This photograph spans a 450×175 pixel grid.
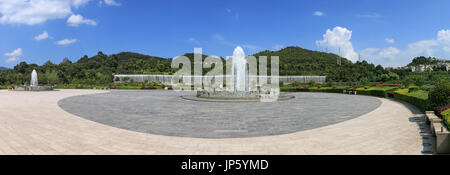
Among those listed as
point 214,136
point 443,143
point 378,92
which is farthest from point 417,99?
point 214,136

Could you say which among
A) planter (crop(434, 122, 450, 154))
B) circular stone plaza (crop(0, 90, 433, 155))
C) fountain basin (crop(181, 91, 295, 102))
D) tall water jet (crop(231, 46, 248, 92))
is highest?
tall water jet (crop(231, 46, 248, 92))

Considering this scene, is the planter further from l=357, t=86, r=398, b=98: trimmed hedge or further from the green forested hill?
the green forested hill

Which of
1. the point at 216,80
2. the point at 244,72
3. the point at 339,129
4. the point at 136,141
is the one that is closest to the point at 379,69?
the point at 216,80

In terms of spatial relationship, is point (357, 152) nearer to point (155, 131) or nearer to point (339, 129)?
point (339, 129)

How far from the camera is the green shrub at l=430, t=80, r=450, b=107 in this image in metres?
9.56

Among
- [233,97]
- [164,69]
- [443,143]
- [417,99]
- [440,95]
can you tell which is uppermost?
[164,69]

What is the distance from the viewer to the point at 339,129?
7.76m

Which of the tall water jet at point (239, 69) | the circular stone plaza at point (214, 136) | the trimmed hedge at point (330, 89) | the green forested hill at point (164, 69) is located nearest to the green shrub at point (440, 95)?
the circular stone plaza at point (214, 136)

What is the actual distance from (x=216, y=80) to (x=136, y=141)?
193 feet

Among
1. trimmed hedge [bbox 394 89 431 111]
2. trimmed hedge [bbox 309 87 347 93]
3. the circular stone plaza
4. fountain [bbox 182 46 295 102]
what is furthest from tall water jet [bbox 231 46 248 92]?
the circular stone plaza

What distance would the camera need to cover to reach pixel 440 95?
9656 millimetres

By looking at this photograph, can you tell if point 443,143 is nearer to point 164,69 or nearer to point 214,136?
point 214,136

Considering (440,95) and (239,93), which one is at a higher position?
(440,95)

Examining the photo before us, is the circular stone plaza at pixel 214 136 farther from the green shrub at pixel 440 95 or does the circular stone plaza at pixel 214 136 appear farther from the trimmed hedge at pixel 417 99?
the trimmed hedge at pixel 417 99
